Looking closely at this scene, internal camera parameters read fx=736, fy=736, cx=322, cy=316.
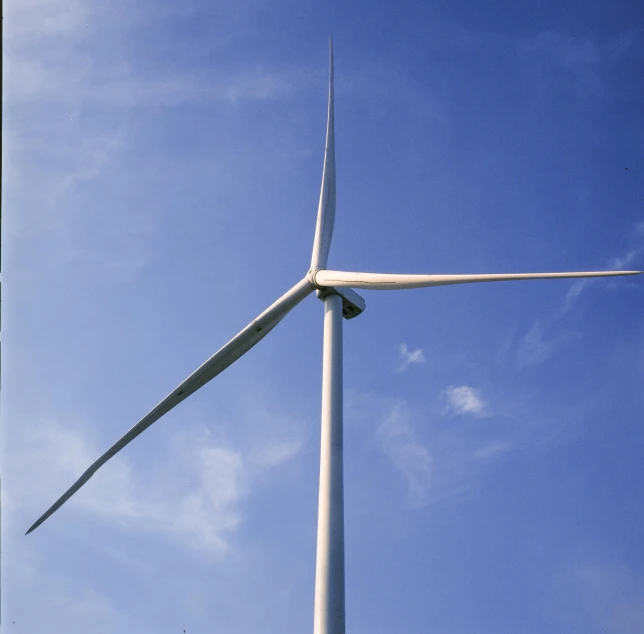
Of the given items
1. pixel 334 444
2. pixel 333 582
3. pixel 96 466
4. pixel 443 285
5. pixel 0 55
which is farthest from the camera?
pixel 96 466

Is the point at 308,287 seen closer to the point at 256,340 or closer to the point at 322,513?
the point at 256,340

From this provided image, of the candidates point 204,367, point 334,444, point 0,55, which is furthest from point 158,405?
point 0,55

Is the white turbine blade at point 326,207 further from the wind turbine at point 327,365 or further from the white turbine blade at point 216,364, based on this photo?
the white turbine blade at point 216,364

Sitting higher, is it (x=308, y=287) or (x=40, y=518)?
(x=308, y=287)

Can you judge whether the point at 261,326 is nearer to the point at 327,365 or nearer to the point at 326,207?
the point at 327,365

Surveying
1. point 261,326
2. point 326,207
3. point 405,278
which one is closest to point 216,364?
point 261,326

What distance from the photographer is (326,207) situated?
2441cm

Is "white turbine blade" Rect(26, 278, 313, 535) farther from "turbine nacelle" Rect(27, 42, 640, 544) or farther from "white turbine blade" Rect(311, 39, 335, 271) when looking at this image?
"white turbine blade" Rect(311, 39, 335, 271)

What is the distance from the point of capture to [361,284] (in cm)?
2042

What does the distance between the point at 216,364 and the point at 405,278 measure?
6.05m

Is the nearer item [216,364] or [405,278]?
[405,278]

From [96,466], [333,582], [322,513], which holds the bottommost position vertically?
[333,582]

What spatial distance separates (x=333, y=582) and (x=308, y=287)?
8.70 meters

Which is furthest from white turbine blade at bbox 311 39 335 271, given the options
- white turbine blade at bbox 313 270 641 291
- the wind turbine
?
white turbine blade at bbox 313 270 641 291
